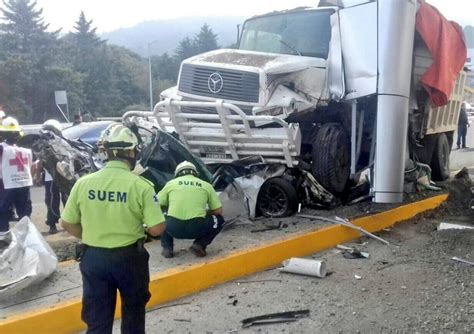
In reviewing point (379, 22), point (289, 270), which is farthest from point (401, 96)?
point (289, 270)

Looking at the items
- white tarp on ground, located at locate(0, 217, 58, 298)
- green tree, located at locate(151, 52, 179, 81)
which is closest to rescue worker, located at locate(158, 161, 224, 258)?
white tarp on ground, located at locate(0, 217, 58, 298)

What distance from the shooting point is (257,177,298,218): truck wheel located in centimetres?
752

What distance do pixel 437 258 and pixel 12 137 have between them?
478 centimetres

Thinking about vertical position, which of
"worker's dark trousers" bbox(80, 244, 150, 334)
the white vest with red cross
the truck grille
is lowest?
"worker's dark trousers" bbox(80, 244, 150, 334)

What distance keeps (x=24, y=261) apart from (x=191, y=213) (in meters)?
1.59

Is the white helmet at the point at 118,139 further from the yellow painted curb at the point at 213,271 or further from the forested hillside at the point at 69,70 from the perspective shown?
the forested hillside at the point at 69,70

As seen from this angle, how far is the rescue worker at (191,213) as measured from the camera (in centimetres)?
577

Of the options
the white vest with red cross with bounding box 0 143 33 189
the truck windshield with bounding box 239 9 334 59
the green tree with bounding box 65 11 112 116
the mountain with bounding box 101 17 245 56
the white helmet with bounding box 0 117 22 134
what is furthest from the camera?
the mountain with bounding box 101 17 245 56

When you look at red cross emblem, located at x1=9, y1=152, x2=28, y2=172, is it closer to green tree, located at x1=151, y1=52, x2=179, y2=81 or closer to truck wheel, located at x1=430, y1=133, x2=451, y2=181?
truck wheel, located at x1=430, y1=133, x2=451, y2=181

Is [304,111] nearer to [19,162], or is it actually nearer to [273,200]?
[273,200]

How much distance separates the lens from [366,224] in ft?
24.2

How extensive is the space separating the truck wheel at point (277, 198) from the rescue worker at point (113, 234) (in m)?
3.93

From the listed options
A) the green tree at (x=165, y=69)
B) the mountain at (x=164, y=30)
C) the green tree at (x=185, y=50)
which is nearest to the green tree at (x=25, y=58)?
the green tree at (x=165, y=69)

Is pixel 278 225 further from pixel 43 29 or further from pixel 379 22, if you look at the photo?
pixel 43 29
